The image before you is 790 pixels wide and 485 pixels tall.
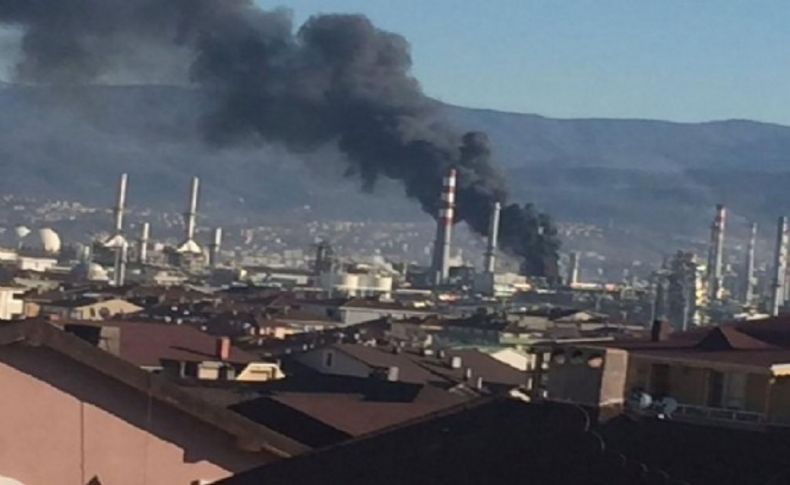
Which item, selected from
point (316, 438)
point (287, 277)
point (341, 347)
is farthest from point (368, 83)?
point (316, 438)

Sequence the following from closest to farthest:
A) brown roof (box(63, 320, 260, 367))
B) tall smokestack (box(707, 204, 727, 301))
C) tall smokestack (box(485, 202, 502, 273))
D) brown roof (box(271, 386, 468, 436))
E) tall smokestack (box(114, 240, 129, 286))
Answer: brown roof (box(271, 386, 468, 436))
brown roof (box(63, 320, 260, 367))
tall smokestack (box(114, 240, 129, 286))
tall smokestack (box(485, 202, 502, 273))
tall smokestack (box(707, 204, 727, 301))

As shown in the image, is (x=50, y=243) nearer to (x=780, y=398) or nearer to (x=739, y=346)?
(x=739, y=346)

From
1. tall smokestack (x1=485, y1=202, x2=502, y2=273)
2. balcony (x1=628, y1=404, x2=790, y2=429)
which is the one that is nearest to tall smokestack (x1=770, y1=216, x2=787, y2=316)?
tall smokestack (x1=485, y1=202, x2=502, y2=273)

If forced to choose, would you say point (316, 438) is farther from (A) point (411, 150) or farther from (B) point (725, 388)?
(A) point (411, 150)

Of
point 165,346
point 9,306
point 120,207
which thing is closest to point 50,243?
point 120,207

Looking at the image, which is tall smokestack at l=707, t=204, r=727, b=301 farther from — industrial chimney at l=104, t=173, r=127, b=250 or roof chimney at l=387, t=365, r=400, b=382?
roof chimney at l=387, t=365, r=400, b=382

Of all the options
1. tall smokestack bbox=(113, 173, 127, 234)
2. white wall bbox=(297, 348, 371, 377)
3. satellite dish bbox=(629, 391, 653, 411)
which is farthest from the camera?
tall smokestack bbox=(113, 173, 127, 234)

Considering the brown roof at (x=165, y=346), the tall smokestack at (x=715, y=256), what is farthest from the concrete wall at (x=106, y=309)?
the tall smokestack at (x=715, y=256)
